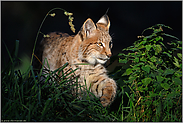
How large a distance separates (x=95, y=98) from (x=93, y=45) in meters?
1.11

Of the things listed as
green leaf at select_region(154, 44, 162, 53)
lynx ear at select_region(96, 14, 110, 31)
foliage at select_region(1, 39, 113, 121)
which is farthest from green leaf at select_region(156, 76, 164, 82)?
lynx ear at select_region(96, 14, 110, 31)

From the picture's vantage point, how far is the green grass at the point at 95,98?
7.72 feet

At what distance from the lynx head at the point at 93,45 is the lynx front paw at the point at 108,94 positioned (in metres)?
0.51

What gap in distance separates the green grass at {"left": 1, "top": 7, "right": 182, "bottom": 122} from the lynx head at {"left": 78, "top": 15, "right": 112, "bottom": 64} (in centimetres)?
26

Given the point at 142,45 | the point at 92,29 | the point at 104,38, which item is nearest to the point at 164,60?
the point at 142,45

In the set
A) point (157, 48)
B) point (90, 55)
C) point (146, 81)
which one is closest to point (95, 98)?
point (146, 81)

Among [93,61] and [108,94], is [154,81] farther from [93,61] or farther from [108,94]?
[93,61]

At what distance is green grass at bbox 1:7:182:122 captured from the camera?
7.72ft

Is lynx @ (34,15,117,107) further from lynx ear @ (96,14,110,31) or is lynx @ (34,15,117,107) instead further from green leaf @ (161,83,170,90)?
green leaf @ (161,83,170,90)

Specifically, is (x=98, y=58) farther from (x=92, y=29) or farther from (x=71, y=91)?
(x=71, y=91)

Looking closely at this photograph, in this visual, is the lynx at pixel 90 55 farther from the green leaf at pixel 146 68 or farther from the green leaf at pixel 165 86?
the green leaf at pixel 165 86

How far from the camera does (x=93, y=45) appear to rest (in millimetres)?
3648

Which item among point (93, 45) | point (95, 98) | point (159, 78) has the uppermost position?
point (93, 45)

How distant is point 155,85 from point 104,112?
0.87 m
